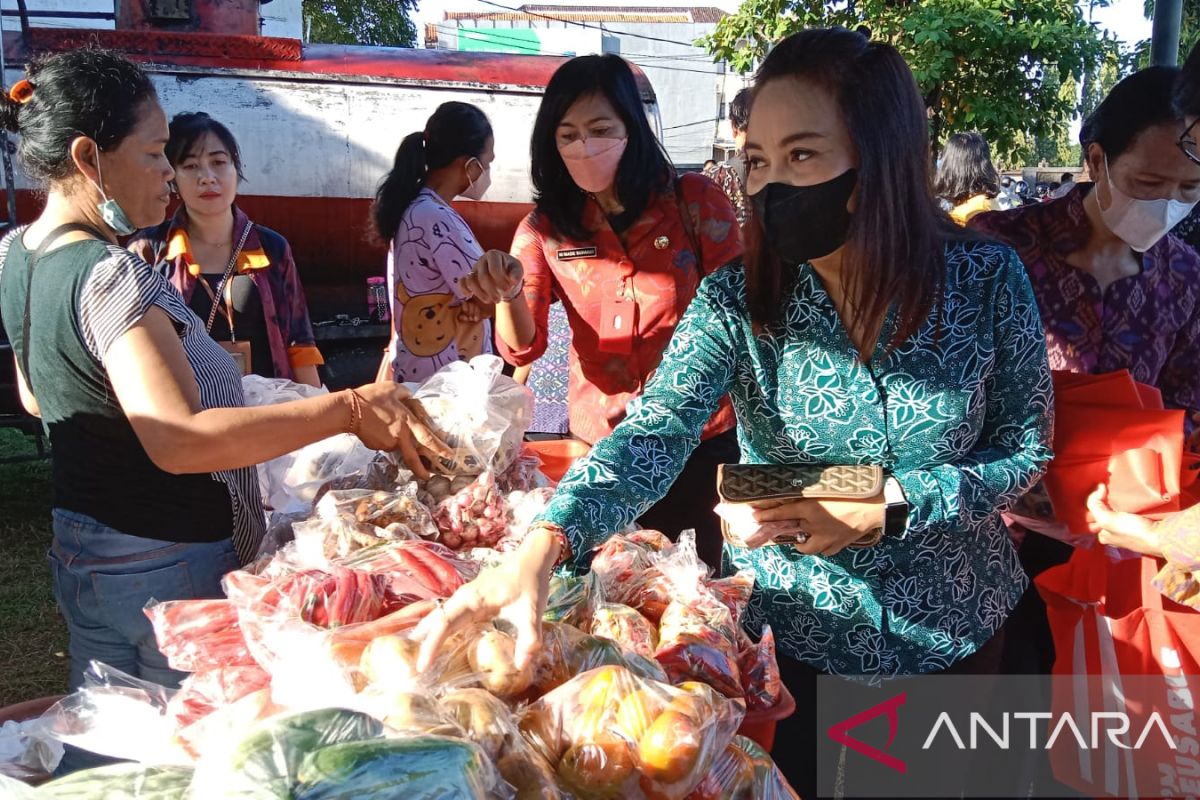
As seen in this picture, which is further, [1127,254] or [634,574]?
[1127,254]

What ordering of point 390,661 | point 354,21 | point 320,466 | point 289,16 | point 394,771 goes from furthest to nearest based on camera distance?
point 354,21
point 289,16
point 320,466
point 390,661
point 394,771

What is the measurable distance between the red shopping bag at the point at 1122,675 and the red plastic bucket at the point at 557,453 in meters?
1.12

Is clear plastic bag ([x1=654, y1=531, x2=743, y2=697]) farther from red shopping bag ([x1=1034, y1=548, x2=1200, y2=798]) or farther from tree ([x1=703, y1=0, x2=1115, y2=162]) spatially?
tree ([x1=703, y1=0, x2=1115, y2=162])

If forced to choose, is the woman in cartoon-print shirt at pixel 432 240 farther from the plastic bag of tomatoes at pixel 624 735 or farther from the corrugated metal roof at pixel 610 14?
the corrugated metal roof at pixel 610 14

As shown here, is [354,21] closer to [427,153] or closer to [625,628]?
[427,153]

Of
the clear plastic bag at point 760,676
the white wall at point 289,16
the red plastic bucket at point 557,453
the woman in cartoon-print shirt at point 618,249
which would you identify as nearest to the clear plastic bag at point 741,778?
the clear plastic bag at point 760,676

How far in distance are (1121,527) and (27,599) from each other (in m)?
4.12

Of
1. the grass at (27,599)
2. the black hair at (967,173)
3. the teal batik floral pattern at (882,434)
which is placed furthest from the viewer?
the black hair at (967,173)

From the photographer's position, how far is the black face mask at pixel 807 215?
1.52 metres

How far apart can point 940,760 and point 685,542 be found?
2.25ft

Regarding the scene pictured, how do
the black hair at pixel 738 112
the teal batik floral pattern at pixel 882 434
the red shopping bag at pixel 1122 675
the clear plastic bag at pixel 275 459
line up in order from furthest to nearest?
the black hair at pixel 738 112
the clear plastic bag at pixel 275 459
the red shopping bag at pixel 1122 675
the teal batik floral pattern at pixel 882 434

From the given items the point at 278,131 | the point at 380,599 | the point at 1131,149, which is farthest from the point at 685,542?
the point at 278,131

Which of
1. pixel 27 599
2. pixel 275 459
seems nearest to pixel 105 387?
pixel 275 459

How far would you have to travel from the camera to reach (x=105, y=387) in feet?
5.64
